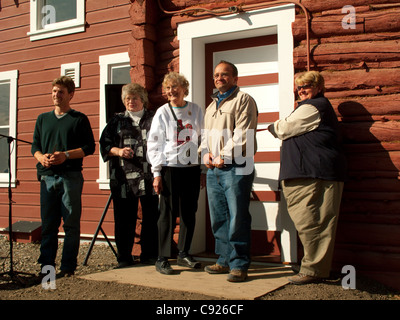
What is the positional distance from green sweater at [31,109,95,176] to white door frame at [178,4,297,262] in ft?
3.99

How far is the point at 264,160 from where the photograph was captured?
4598 millimetres

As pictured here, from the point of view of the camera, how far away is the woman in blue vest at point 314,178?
11.8 feet

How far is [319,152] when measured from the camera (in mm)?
3627

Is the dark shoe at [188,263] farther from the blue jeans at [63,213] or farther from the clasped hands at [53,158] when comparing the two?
the clasped hands at [53,158]

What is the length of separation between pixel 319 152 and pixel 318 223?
59cm

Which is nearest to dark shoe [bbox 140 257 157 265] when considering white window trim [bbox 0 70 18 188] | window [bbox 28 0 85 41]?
white window trim [bbox 0 70 18 188]

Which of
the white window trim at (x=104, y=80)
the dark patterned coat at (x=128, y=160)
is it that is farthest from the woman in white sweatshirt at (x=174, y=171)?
the white window trim at (x=104, y=80)

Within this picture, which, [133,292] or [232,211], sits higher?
[232,211]

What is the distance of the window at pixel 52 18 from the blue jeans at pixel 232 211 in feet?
14.4

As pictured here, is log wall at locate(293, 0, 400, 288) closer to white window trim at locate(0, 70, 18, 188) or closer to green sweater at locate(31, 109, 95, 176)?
green sweater at locate(31, 109, 95, 176)

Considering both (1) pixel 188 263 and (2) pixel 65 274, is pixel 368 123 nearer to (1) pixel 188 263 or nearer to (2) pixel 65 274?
(1) pixel 188 263

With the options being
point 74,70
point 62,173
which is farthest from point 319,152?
point 74,70

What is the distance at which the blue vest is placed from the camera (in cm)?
360

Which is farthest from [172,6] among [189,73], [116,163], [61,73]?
[61,73]
